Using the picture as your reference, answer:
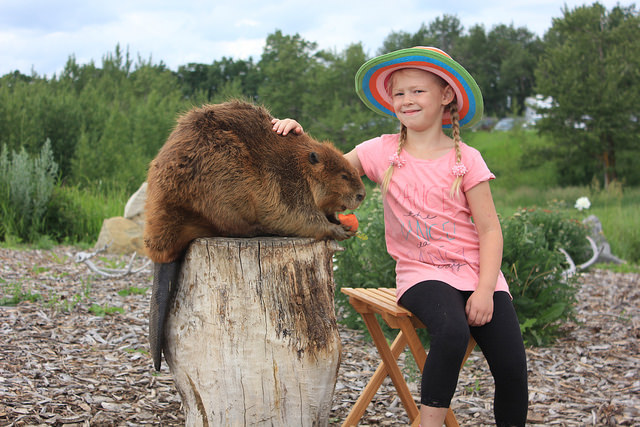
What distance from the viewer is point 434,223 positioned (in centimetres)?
262

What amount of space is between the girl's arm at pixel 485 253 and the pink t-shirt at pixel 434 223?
52mm

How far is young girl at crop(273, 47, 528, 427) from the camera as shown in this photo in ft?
7.66

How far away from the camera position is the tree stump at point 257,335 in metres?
2.42

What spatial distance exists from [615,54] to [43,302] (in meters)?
19.1

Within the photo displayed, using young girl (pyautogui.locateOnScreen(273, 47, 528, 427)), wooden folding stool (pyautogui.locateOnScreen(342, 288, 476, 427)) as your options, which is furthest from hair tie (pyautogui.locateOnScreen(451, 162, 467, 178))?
wooden folding stool (pyautogui.locateOnScreen(342, 288, 476, 427))

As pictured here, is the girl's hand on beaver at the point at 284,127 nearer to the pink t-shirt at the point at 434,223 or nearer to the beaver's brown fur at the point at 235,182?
the beaver's brown fur at the point at 235,182

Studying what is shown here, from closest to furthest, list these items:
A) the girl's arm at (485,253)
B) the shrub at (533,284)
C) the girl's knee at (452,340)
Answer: the girl's knee at (452,340), the girl's arm at (485,253), the shrub at (533,284)

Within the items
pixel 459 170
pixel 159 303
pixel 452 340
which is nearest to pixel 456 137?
pixel 459 170

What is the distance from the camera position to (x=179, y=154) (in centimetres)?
247

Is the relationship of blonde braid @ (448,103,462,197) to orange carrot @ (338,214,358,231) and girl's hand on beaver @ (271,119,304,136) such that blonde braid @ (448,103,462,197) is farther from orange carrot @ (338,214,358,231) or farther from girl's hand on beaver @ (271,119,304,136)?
girl's hand on beaver @ (271,119,304,136)

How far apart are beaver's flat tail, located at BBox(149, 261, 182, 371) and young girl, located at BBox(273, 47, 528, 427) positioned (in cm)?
84

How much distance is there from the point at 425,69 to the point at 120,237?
628cm

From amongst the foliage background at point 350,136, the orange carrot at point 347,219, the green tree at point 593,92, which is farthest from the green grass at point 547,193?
the orange carrot at point 347,219

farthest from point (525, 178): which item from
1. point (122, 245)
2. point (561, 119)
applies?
point (122, 245)
